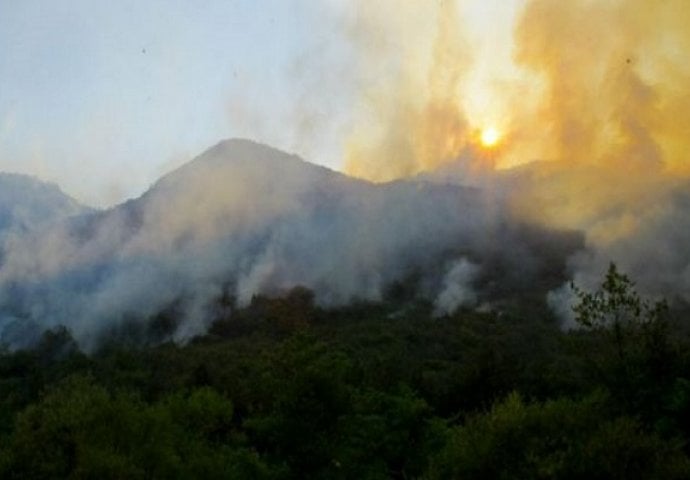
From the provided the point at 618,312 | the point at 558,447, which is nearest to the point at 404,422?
the point at 618,312

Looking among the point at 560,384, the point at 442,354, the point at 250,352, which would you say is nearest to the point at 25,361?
the point at 250,352

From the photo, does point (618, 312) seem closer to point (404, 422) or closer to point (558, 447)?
point (404, 422)

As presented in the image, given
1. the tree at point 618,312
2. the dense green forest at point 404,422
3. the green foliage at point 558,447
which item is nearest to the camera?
the green foliage at point 558,447

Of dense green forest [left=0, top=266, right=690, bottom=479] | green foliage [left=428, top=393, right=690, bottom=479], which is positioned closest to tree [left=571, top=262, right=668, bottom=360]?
dense green forest [left=0, top=266, right=690, bottom=479]

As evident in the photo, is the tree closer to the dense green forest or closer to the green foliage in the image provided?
the dense green forest

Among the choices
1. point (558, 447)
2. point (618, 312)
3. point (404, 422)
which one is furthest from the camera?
point (404, 422)

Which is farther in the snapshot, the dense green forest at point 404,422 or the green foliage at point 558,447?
the dense green forest at point 404,422

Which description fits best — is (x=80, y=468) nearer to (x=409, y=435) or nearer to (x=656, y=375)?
(x=409, y=435)

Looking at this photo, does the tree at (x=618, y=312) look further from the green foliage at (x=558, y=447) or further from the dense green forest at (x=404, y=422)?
the green foliage at (x=558, y=447)

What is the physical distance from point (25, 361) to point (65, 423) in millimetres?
111886

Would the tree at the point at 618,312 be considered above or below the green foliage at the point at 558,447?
above

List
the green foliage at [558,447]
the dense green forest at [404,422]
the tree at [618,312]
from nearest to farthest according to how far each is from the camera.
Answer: the green foliage at [558,447]
the dense green forest at [404,422]
the tree at [618,312]

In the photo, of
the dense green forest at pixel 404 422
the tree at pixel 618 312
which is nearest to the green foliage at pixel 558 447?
the dense green forest at pixel 404 422

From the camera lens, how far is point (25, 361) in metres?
154
